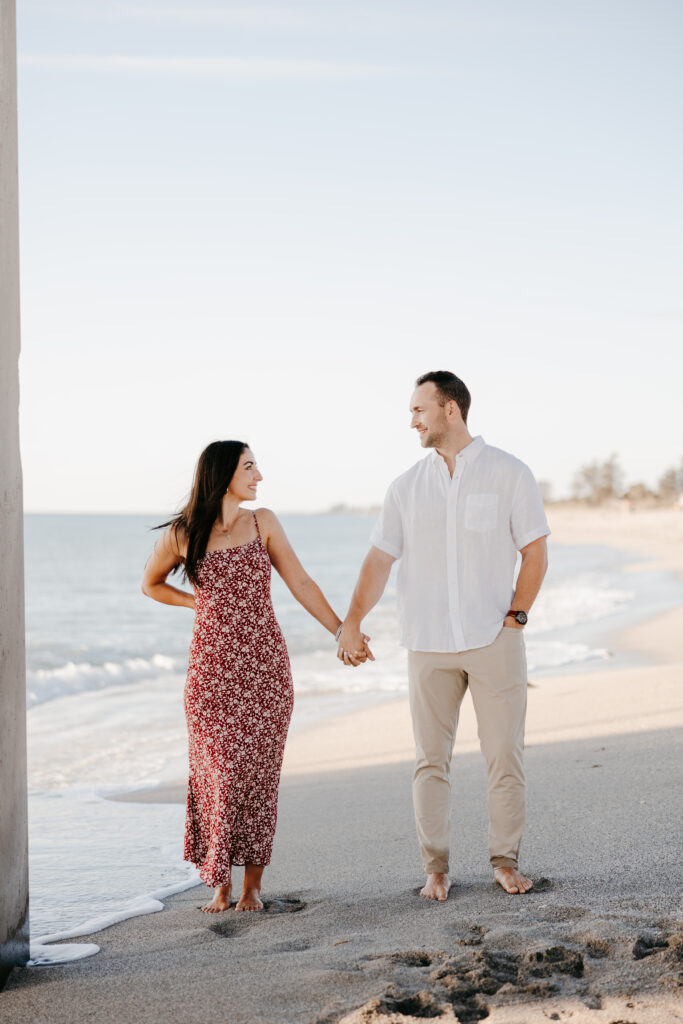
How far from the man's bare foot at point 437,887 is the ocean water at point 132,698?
1195mm

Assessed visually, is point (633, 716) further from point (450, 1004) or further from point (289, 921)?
point (450, 1004)

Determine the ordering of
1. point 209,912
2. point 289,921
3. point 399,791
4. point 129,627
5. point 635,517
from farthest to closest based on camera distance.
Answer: point 635,517 → point 129,627 → point 399,791 → point 209,912 → point 289,921

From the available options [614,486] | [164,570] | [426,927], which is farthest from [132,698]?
[614,486]

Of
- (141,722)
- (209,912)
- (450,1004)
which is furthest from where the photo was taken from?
(141,722)

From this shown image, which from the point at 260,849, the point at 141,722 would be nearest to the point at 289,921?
the point at 260,849

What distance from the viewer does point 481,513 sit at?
3885mm

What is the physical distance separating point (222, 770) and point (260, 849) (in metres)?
0.37

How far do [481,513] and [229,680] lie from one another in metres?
1.23

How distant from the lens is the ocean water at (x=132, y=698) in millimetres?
4621

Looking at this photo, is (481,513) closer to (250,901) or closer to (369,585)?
(369,585)

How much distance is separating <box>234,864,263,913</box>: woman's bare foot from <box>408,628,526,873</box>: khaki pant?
670 millimetres

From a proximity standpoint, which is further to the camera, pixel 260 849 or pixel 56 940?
pixel 260 849

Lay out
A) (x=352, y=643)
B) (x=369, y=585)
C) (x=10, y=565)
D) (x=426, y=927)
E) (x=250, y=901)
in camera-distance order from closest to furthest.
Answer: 1. (x=10, y=565)
2. (x=426, y=927)
3. (x=250, y=901)
4. (x=369, y=585)
5. (x=352, y=643)

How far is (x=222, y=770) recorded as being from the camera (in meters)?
3.86
